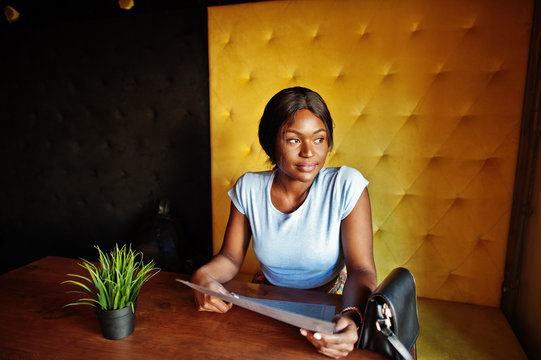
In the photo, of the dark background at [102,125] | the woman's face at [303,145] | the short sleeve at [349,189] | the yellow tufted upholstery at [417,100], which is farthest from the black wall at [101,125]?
the short sleeve at [349,189]

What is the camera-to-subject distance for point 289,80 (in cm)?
204

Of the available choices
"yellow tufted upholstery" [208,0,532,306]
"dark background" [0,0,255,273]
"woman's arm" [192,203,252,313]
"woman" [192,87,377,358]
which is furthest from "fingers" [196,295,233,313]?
"dark background" [0,0,255,273]

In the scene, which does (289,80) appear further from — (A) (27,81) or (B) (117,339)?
(A) (27,81)

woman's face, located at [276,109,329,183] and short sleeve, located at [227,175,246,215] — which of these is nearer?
woman's face, located at [276,109,329,183]

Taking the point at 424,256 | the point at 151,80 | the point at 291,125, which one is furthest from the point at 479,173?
the point at 151,80

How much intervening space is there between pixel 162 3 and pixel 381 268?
2.51 meters

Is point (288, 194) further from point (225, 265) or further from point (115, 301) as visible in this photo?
point (115, 301)

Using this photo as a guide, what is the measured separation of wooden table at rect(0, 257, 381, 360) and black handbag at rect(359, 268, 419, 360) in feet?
0.13

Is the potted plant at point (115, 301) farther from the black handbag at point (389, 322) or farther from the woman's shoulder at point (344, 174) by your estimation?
the woman's shoulder at point (344, 174)

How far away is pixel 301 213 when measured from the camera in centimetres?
134

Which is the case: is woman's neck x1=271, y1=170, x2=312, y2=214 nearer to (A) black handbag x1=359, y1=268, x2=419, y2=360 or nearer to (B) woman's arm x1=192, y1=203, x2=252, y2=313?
(B) woman's arm x1=192, y1=203, x2=252, y2=313

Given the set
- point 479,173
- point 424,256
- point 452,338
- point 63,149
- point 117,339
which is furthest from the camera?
point 63,149

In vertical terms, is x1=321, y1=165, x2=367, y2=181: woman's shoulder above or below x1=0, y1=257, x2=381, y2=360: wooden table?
above

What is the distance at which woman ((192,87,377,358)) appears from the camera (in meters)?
1.27
